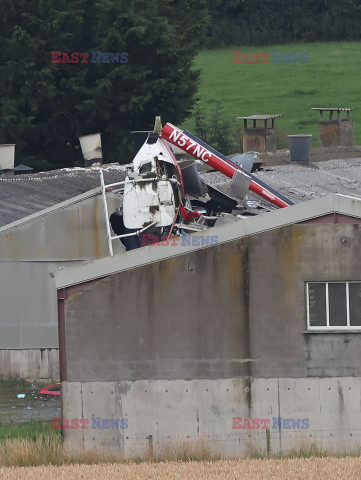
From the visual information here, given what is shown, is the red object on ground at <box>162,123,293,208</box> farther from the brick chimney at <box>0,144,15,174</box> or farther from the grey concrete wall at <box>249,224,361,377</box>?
the brick chimney at <box>0,144,15,174</box>

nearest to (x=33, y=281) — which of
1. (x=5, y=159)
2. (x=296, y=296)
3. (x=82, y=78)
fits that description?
(x=296, y=296)

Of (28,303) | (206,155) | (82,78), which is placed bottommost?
(28,303)

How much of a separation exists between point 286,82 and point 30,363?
60.5 meters

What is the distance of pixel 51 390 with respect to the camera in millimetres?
31188

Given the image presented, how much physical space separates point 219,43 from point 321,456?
7314cm

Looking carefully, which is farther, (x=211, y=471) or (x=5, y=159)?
(x=5, y=159)

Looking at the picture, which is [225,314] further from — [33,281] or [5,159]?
[5,159]

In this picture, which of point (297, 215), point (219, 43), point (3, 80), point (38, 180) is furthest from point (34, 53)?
point (219, 43)

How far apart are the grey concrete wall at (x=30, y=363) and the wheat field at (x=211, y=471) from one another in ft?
32.3

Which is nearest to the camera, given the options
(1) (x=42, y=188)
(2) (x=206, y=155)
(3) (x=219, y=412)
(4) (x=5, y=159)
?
(3) (x=219, y=412)

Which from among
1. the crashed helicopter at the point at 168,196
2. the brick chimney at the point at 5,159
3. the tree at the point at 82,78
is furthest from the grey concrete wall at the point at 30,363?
the tree at the point at 82,78

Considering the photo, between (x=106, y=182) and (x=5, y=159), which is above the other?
(x=5, y=159)

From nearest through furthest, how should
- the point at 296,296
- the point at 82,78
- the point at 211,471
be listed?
the point at 211,471
the point at 296,296
the point at 82,78

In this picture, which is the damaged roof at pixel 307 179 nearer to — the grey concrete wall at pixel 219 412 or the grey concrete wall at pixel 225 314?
the grey concrete wall at pixel 225 314
